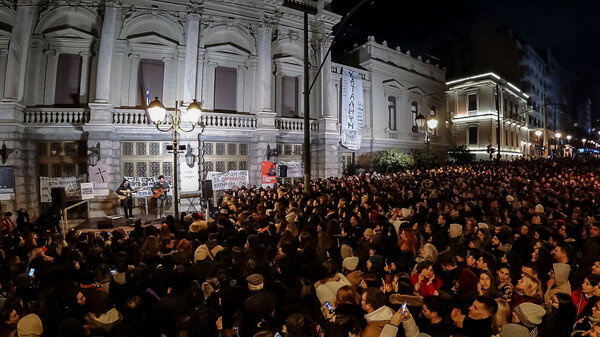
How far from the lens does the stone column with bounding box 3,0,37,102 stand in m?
15.2

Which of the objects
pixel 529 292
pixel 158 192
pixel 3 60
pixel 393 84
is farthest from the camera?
pixel 393 84

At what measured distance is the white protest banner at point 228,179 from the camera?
1683 cm

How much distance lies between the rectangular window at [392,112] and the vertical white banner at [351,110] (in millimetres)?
5866

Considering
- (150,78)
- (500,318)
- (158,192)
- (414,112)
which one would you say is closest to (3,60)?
(150,78)

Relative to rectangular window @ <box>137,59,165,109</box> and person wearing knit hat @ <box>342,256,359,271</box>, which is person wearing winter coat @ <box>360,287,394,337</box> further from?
rectangular window @ <box>137,59,165,109</box>

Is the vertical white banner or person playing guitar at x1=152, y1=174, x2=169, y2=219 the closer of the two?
person playing guitar at x1=152, y1=174, x2=169, y2=219

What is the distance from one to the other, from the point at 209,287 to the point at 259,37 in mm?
17616

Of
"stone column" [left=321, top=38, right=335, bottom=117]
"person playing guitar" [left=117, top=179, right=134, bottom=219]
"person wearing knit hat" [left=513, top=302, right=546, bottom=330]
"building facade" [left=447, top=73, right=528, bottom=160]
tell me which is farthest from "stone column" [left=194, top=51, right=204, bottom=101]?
"building facade" [left=447, top=73, right=528, bottom=160]

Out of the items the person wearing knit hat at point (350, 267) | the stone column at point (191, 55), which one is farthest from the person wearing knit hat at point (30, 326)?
the stone column at point (191, 55)

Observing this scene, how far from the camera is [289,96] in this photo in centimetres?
2219

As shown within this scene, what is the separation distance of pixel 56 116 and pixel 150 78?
4.89 m

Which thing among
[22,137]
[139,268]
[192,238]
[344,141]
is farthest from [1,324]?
[344,141]

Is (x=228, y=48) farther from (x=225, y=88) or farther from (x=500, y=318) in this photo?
(x=500, y=318)

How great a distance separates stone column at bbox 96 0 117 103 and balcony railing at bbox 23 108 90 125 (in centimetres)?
153
